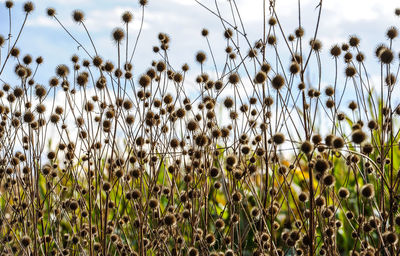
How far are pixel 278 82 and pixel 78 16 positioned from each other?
1205 millimetres

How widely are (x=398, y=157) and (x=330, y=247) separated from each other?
3.24 metres

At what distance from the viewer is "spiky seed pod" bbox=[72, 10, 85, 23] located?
2.79m

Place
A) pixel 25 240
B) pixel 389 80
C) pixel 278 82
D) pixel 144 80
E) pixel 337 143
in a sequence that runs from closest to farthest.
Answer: pixel 337 143, pixel 389 80, pixel 278 82, pixel 25 240, pixel 144 80

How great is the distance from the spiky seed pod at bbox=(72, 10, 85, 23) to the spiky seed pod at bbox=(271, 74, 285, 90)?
1.17 meters

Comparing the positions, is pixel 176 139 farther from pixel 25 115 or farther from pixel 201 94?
pixel 25 115

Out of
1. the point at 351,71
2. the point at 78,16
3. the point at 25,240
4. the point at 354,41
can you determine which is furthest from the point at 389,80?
the point at 25,240

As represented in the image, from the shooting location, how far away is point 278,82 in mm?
2230

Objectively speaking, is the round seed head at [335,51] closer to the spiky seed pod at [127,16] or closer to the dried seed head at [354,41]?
the dried seed head at [354,41]

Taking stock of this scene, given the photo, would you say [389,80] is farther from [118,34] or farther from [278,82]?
[118,34]

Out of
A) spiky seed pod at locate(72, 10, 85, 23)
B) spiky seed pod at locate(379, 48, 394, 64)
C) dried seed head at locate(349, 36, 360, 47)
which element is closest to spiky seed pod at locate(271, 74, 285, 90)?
spiky seed pod at locate(379, 48, 394, 64)

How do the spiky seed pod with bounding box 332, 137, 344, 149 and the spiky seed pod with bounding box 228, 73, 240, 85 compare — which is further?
the spiky seed pod with bounding box 228, 73, 240, 85

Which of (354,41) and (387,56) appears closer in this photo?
(387,56)

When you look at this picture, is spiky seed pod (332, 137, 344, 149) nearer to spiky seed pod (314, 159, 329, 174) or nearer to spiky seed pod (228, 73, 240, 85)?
spiky seed pod (314, 159, 329, 174)

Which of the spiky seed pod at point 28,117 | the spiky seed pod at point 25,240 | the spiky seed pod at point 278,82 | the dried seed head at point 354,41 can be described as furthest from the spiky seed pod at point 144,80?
the dried seed head at point 354,41
